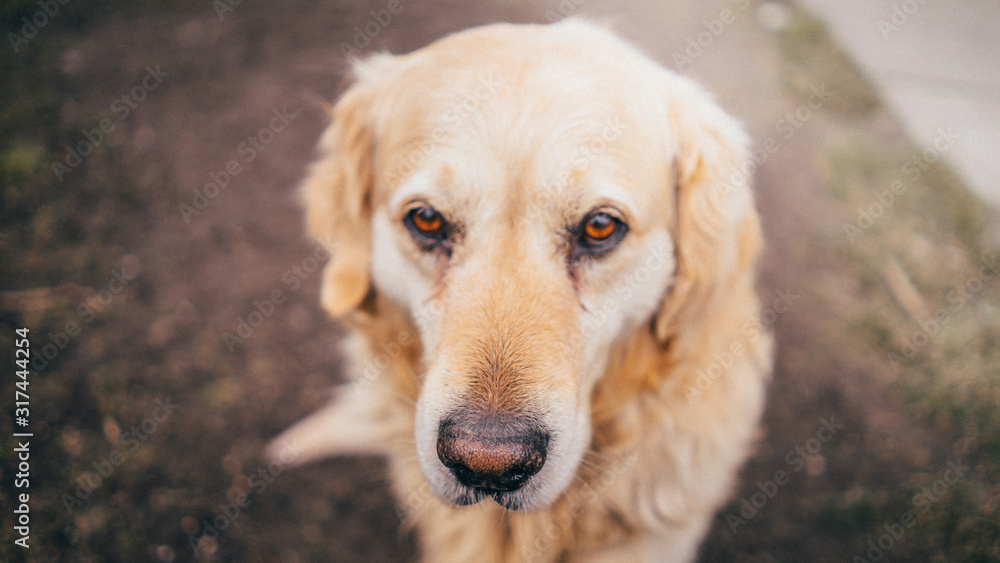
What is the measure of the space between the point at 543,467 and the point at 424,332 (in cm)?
60

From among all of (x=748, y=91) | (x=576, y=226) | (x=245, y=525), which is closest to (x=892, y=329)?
(x=748, y=91)

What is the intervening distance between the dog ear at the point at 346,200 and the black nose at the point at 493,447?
928 millimetres

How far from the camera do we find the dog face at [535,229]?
152 cm

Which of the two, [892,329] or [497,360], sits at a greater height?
[497,360]

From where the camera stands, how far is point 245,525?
9.81 ft

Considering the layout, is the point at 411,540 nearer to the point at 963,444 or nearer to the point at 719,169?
the point at 719,169
